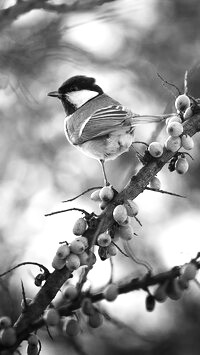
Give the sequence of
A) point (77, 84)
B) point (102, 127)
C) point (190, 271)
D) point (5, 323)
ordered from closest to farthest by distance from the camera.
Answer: point (190, 271), point (5, 323), point (102, 127), point (77, 84)

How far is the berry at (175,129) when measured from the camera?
6.72ft

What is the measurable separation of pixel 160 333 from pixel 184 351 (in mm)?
304

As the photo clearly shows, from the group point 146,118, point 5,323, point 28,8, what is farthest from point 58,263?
point 146,118

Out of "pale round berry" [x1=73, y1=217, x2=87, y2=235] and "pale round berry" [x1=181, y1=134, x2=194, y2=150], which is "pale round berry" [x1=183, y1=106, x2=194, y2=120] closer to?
"pale round berry" [x1=181, y1=134, x2=194, y2=150]

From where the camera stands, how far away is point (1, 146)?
5.99 meters

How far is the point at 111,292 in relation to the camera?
1.41 metres

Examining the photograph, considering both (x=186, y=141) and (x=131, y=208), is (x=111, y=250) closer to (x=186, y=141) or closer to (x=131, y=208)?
(x=131, y=208)

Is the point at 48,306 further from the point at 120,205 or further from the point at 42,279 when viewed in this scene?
the point at 120,205

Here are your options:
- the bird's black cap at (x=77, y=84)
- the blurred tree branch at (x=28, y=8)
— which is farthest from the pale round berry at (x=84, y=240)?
the bird's black cap at (x=77, y=84)

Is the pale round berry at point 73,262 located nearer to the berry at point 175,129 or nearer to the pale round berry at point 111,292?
the pale round berry at point 111,292

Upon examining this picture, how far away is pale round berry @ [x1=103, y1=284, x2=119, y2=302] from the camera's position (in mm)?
1407

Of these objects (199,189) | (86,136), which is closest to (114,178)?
(199,189)

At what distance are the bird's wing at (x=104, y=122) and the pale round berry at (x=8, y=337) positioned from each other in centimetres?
184

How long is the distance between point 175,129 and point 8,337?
953 mm
